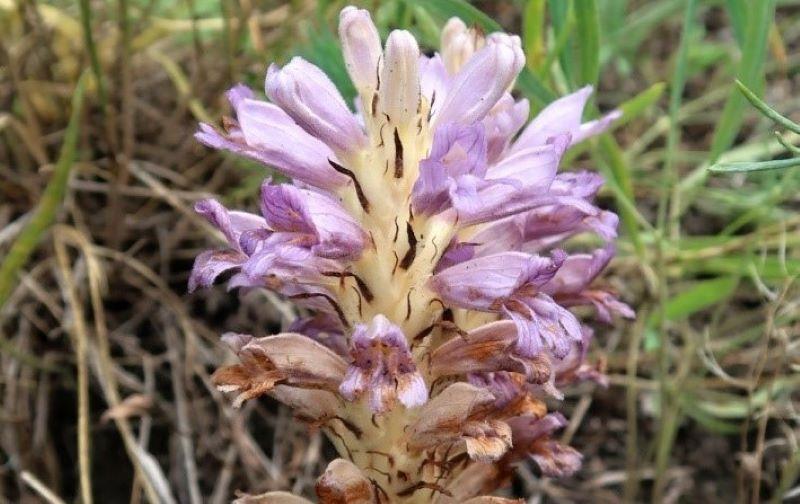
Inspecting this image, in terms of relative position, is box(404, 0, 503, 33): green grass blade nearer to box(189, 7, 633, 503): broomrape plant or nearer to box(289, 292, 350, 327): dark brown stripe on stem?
box(189, 7, 633, 503): broomrape plant

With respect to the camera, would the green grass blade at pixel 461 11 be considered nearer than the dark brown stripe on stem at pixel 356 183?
No

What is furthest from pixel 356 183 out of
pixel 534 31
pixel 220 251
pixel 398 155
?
pixel 534 31

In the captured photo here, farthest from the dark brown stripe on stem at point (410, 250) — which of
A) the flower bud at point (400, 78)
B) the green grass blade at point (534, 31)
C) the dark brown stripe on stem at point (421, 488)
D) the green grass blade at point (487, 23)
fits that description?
the green grass blade at point (534, 31)

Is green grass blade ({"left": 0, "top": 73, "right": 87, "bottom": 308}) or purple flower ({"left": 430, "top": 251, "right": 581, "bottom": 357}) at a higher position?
purple flower ({"left": 430, "top": 251, "right": 581, "bottom": 357})

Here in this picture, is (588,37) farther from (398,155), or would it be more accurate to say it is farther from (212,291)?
(212,291)

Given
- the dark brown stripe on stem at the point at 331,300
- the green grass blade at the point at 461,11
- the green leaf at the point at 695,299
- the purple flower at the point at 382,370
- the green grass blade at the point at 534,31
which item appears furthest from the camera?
the green leaf at the point at 695,299

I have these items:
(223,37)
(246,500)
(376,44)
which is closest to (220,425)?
(246,500)

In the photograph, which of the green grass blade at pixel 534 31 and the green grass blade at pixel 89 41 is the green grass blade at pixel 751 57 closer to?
the green grass blade at pixel 534 31

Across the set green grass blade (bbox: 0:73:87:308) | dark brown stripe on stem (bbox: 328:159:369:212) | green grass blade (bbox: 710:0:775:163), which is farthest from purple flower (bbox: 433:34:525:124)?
green grass blade (bbox: 0:73:87:308)
